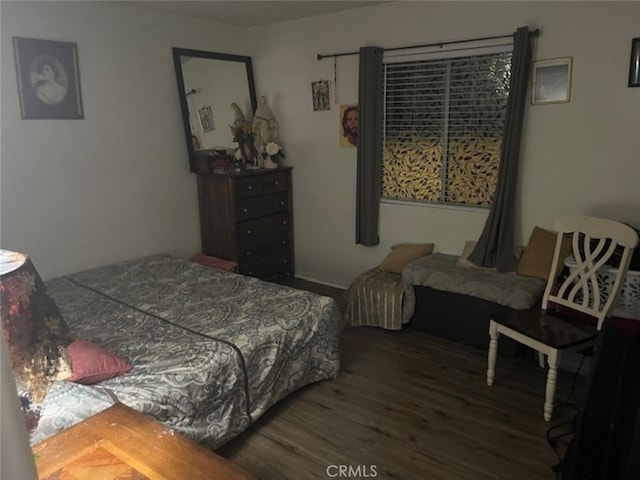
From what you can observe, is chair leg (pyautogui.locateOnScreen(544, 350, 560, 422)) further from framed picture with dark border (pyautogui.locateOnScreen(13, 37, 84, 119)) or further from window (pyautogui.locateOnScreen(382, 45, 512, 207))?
framed picture with dark border (pyautogui.locateOnScreen(13, 37, 84, 119))

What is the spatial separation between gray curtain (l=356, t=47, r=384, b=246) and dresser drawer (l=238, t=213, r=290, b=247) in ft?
2.67

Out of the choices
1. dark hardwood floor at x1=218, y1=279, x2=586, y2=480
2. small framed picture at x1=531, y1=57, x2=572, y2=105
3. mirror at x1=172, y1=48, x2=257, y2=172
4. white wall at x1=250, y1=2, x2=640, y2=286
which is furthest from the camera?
mirror at x1=172, y1=48, x2=257, y2=172

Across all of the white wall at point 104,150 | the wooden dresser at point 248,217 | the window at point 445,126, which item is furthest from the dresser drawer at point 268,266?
the window at point 445,126

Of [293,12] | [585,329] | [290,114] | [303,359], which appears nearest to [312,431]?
[303,359]

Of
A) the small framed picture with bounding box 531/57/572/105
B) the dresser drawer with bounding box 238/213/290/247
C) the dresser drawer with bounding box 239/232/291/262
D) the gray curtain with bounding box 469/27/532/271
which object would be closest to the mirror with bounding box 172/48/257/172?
the dresser drawer with bounding box 238/213/290/247

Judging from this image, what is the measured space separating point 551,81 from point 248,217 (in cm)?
256

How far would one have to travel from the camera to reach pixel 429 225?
3857mm

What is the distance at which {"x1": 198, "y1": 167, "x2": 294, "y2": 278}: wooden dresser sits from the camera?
13.4 ft

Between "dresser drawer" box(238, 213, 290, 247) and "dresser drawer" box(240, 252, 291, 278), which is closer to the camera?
"dresser drawer" box(238, 213, 290, 247)

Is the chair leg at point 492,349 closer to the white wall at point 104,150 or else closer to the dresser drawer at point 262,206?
the dresser drawer at point 262,206

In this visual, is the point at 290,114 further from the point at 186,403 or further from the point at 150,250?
the point at 186,403

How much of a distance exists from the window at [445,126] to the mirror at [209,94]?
4.74ft

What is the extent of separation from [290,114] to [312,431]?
119 inches

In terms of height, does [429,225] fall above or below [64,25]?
below
